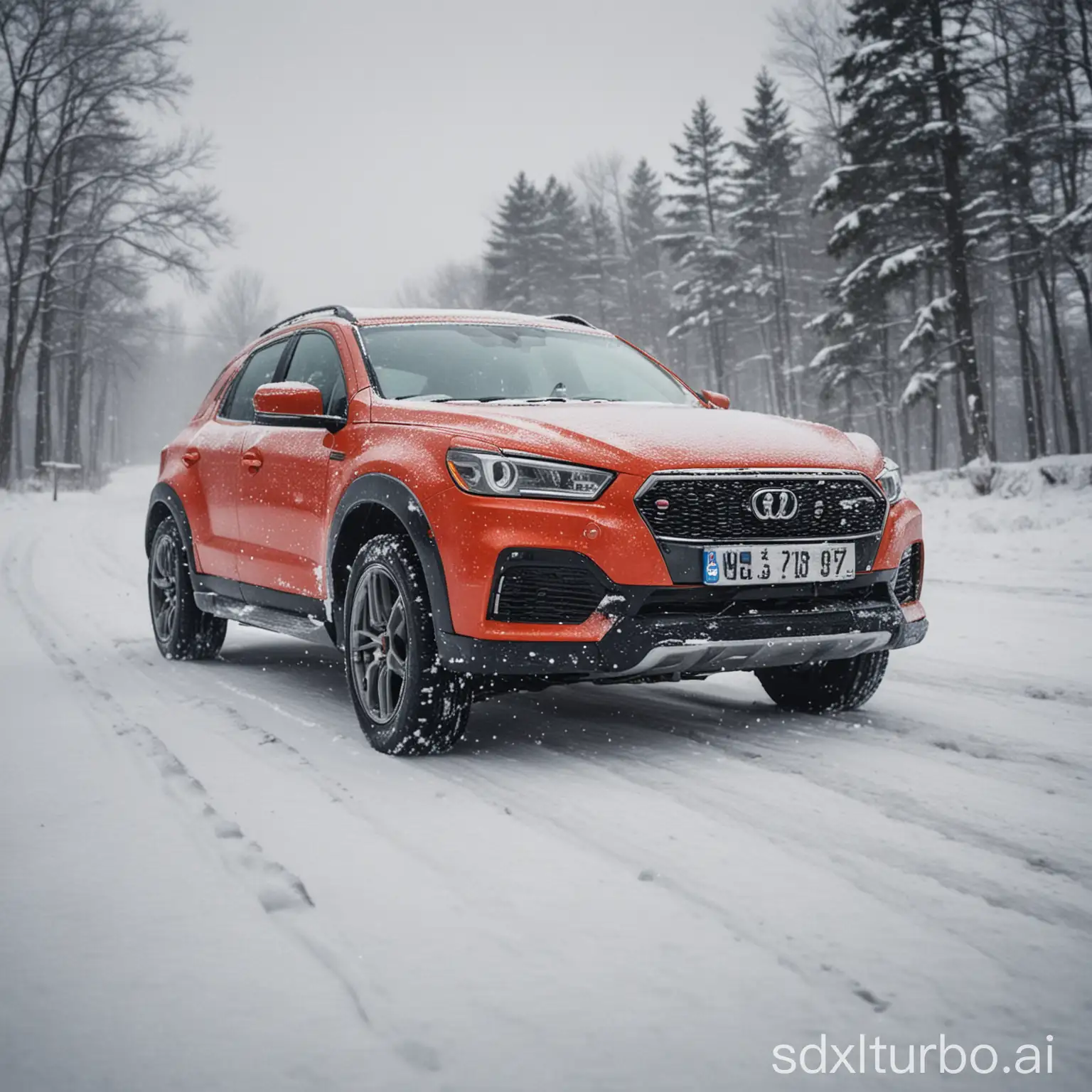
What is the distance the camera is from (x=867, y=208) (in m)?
22.8

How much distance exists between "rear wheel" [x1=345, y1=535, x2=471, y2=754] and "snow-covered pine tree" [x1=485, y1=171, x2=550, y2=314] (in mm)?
41438

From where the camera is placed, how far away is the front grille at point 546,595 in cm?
345

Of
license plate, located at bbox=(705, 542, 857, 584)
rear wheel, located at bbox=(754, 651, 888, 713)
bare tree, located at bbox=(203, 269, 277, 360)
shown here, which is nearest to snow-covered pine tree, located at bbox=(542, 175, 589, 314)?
bare tree, located at bbox=(203, 269, 277, 360)

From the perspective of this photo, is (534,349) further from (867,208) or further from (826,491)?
(867,208)

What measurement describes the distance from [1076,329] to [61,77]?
43961 mm

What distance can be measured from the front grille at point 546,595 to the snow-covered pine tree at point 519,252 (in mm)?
41990

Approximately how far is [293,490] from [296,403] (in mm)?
479

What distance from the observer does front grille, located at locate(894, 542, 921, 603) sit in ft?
13.7

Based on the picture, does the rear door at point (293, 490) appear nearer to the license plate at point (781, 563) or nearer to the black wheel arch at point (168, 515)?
the black wheel arch at point (168, 515)

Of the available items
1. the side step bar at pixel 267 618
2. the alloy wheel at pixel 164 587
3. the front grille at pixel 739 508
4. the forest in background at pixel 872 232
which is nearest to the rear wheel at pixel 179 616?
the alloy wheel at pixel 164 587

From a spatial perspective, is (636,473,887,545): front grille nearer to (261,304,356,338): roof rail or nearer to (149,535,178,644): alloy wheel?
(261,304,356,338): roof rail

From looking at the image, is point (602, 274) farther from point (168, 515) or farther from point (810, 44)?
point (168, 515)

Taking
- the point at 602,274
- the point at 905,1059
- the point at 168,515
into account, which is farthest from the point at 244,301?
the point at 905,1059

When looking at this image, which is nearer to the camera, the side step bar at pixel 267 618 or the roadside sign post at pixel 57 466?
the side step bar at pixel 267 618
